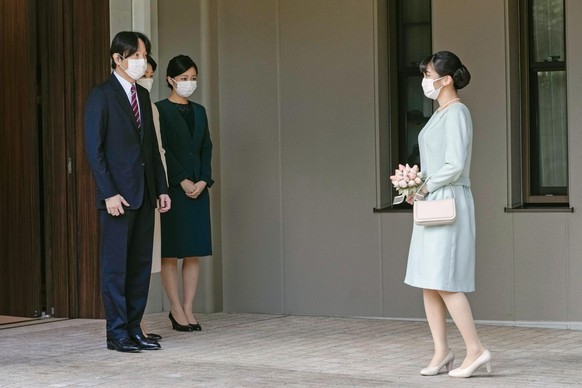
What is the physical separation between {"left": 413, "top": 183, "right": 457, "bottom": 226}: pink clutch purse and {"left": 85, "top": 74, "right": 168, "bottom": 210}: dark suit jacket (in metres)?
1.85

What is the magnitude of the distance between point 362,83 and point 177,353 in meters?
2.57

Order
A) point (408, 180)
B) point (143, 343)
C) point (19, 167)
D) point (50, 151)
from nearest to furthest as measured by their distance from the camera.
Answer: point (408, 180), point (143, 343), point (50, 151), point (19, 167)

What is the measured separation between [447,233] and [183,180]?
2421mm

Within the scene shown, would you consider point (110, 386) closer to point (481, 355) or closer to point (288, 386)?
point (288, 386)

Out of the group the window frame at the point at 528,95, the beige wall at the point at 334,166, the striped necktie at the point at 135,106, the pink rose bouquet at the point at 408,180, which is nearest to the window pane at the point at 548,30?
the window frame at the point at 528,95

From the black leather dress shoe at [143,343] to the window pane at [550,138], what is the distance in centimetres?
287

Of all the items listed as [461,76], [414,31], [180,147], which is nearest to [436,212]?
[461,76]

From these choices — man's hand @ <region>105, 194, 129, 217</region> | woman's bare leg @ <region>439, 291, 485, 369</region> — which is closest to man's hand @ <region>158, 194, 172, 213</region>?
man's hand @ <region>105, 194, 129, 217</region>

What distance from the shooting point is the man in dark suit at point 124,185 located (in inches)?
280

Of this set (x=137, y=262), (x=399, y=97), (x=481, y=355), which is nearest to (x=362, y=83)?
(x=399, y=97)

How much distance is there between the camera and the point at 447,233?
6.09m

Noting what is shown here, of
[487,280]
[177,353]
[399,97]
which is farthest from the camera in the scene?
[399,97]

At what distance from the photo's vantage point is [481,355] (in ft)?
20.0

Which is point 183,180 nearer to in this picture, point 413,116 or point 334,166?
point 334,166
